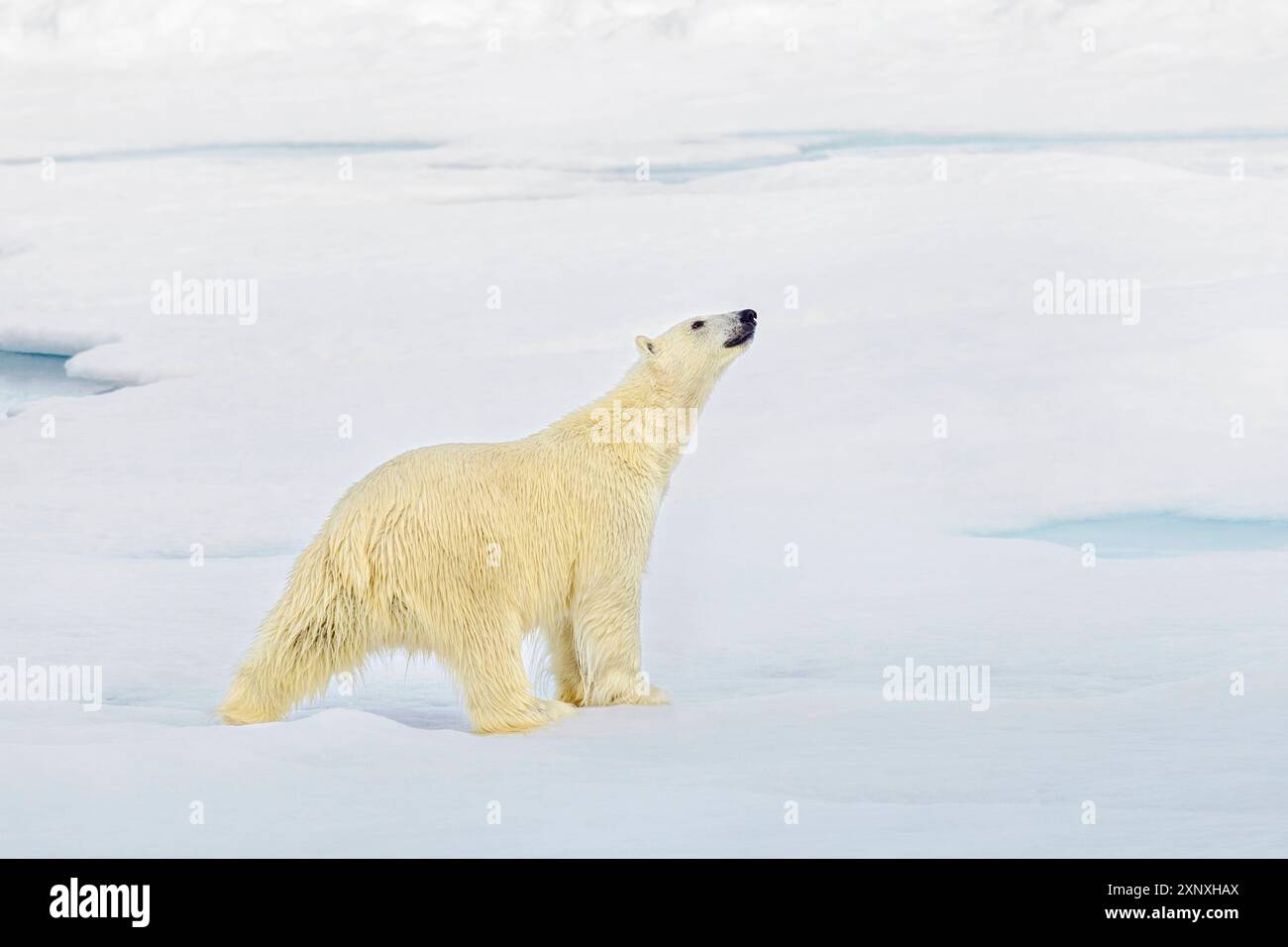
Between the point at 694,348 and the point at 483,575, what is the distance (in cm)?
108

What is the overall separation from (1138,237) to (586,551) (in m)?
7.17

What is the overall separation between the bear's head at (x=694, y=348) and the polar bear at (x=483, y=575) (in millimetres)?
236

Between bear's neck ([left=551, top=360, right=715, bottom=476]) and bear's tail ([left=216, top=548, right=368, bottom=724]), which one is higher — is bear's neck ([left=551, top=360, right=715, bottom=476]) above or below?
above

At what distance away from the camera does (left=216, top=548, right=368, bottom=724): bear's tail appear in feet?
16.6

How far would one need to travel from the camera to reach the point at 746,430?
942 cm

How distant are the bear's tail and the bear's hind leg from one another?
322mm

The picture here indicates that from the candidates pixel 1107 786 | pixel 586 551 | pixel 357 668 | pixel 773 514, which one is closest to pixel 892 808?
pixel 1107 786

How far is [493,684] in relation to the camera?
509 centimetres

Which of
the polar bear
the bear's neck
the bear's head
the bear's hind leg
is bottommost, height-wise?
the bear's hind leg

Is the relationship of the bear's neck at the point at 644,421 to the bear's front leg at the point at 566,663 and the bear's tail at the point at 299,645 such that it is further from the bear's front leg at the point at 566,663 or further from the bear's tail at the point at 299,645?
the bear's tail at the point at 299,645

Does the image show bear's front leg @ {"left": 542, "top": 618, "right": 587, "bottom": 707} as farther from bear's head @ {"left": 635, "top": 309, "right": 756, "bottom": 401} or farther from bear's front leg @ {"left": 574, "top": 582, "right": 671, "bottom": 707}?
bear's head @ {"left": 635, "top": 309, "right": 756, "bottom": 401}

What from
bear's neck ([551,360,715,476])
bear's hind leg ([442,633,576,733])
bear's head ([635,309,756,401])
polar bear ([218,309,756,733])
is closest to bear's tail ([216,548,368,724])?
polar bear ([218,309,756,733])

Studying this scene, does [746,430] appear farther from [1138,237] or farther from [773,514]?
[1138,237]

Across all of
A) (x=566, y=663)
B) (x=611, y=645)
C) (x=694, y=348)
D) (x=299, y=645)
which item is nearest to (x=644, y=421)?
(x=694, y=348)
